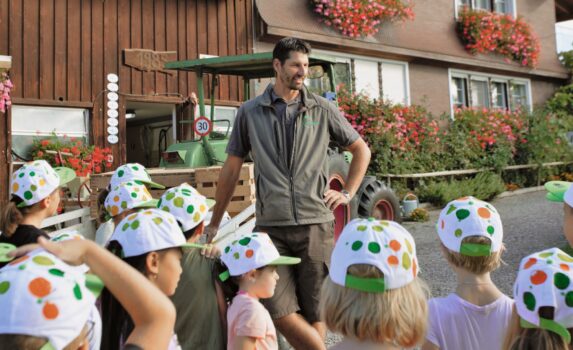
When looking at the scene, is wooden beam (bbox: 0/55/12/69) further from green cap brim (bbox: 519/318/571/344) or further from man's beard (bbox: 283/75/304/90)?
green cap brim (bbox: 519/318/571/344)

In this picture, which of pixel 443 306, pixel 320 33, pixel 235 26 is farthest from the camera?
pixel 320 33

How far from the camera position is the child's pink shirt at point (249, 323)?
226cm

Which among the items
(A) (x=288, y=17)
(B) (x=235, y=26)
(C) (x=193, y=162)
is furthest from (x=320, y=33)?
(C) (x=193, y=162)

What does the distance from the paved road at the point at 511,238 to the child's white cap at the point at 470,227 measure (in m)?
2.92

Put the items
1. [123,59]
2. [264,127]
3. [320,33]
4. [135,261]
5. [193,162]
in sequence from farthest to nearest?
[320,33]
[123,59]
[193,162]
[264,127]
[135,261]

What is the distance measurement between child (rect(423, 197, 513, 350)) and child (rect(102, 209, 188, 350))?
0.90m

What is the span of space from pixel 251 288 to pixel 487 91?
1504cm

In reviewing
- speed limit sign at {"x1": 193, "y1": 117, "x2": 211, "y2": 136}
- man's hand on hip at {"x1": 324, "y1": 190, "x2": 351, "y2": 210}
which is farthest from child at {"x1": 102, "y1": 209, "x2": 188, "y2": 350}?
speed limit sign at {"x1": 193, "y1": 117, "x2": 211, "y2": 136}

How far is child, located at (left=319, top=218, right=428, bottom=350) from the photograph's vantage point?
59.8 inches

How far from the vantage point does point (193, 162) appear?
623 cm

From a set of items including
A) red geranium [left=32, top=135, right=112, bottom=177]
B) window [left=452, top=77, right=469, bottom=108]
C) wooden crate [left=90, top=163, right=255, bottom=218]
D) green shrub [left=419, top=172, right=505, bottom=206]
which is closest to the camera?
wooden crate [left=90, top=163, right=255, bottom=218]

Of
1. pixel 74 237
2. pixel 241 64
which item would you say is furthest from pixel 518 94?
pixel 74 237

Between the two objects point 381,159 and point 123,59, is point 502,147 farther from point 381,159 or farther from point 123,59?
point 123,59

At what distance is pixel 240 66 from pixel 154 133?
6776 mm
